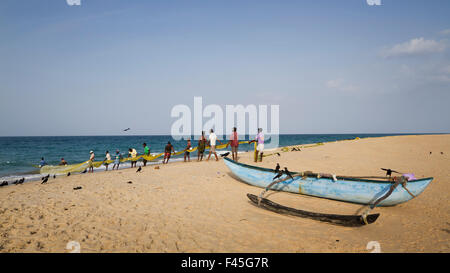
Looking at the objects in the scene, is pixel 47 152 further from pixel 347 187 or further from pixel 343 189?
pixel 347 187

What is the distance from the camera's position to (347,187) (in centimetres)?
734

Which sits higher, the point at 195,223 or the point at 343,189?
the point at 343,189

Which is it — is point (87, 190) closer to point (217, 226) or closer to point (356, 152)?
point (217, 226)

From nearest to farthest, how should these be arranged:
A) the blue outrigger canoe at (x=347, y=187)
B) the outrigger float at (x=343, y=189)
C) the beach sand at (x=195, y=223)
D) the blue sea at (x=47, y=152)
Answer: the beach sand at (x=195, y=223) → the outrigger float at (x=343, y=189) → the blue outrigger canoe at (x=347, y=187) → the blue sea at (x=47, y=152)

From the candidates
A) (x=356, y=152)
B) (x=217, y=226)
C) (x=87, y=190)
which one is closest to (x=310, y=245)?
(x=217, y=226)

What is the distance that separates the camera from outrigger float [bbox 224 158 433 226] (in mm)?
5988

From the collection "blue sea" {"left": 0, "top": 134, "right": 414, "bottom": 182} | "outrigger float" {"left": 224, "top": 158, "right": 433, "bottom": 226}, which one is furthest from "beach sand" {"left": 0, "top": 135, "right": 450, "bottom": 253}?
"blue sea" {"left": 0, "top": 134, "right": 414, "bottom": 182}

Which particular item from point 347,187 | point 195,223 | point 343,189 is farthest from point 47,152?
point 347,187

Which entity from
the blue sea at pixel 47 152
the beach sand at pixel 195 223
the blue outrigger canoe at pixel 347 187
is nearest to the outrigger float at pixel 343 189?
the blue outrigger canoe at pixel 347 187

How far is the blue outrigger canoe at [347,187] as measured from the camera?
21.7 ft

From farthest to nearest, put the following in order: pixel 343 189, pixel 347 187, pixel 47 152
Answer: pixel 47 152 → pixel 343 189 → pixel 347 187

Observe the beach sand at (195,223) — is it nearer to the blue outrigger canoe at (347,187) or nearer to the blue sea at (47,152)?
the blue outrigger canoe at (347,187)

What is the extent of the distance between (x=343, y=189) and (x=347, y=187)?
0.51 ft

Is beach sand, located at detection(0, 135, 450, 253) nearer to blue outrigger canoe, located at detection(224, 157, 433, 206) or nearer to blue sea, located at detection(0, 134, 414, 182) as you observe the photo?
blue outrigger canoe, located at detection(224, 157, 433, 206)
